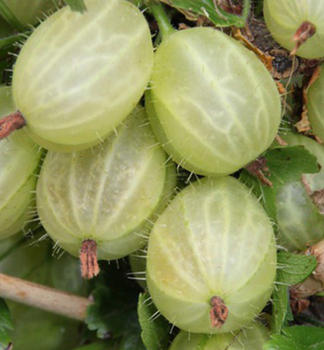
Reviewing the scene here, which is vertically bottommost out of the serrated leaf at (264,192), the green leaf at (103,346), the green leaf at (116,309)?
the green leaf at (103,346)

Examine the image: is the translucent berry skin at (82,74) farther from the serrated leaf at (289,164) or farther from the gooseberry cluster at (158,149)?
the serrated leaf at (289,164)

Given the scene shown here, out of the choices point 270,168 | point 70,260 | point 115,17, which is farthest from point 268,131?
point 70,260

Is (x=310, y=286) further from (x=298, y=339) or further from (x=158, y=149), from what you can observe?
(x=158, y=149)

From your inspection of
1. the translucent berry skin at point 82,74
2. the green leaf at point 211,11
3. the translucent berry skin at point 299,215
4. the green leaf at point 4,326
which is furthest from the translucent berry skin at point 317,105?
the green leaf at point 4,326

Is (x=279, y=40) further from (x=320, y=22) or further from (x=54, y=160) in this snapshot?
(x=54, y=160)

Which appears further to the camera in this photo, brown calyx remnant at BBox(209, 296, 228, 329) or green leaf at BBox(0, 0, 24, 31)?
green leaf at BBox(0, 0, 24, 31)

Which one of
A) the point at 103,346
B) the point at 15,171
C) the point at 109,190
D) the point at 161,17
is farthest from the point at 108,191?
the point at 103,346

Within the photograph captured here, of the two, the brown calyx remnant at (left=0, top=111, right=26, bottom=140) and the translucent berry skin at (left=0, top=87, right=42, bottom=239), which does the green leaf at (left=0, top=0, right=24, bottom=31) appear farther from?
the brown calyx remnant at (left=0, top=111, right=26, bottom=140)

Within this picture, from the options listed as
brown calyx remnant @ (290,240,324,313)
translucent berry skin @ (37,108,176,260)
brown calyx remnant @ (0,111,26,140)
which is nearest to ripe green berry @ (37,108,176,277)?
translucent berry skin @ (37,108,176,260)
